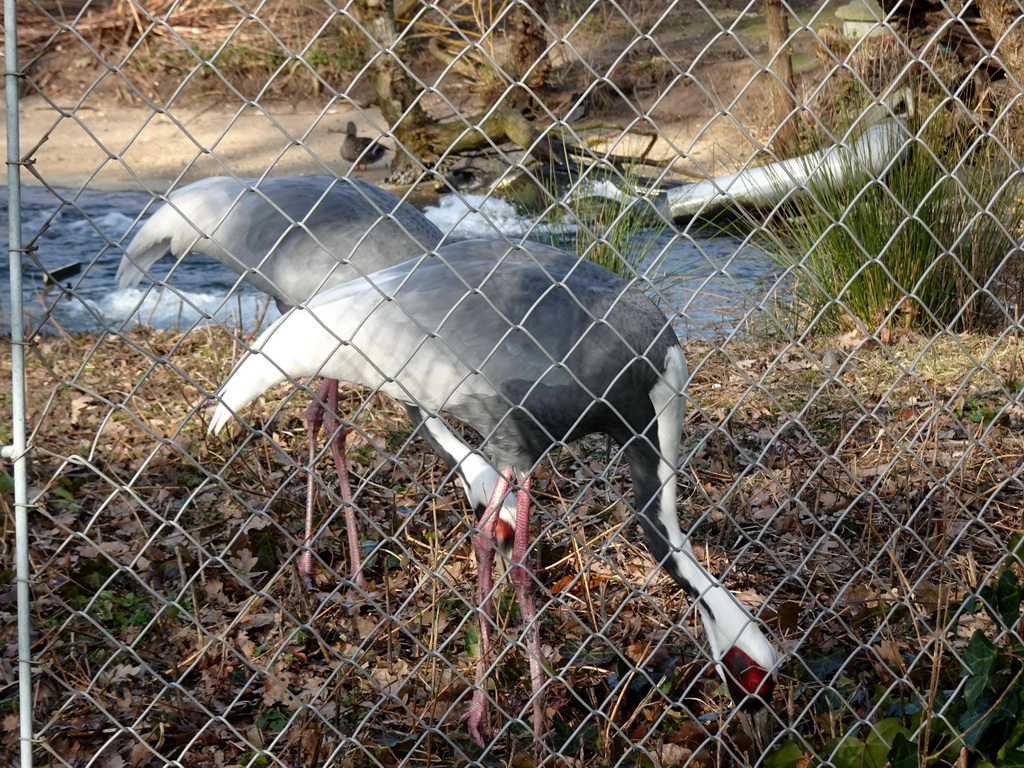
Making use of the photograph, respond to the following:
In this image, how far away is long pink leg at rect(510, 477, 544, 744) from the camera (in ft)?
7.72

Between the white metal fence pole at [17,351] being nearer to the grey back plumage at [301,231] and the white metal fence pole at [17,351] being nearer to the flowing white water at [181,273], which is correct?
the grey back plumage at [301,231]

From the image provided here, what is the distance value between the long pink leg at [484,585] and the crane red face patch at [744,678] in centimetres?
53

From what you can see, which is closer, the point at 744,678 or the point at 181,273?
the point at 744,678

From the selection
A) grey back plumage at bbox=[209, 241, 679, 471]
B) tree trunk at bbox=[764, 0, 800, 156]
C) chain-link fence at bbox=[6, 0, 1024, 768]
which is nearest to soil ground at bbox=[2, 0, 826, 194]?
tree trunk at bbox=[764, 0, 800, 156]

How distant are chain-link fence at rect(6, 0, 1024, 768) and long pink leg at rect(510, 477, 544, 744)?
26mm

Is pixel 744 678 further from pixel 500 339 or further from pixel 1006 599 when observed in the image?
pixel 500 339

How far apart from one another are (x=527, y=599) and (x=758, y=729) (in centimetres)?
71

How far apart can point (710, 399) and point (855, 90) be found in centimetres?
198

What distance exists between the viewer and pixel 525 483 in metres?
2.67

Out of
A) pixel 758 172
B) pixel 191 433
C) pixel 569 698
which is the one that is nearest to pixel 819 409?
pixel 569 698

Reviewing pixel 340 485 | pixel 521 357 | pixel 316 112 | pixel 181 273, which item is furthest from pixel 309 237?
pixel 316 112

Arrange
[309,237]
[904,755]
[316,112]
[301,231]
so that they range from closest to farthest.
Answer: [904,755], [309,237], [301,231], [316,112]

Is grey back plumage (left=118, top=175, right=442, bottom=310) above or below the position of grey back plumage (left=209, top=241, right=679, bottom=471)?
below

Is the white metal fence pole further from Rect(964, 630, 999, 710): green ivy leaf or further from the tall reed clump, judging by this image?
the tall reed clump
